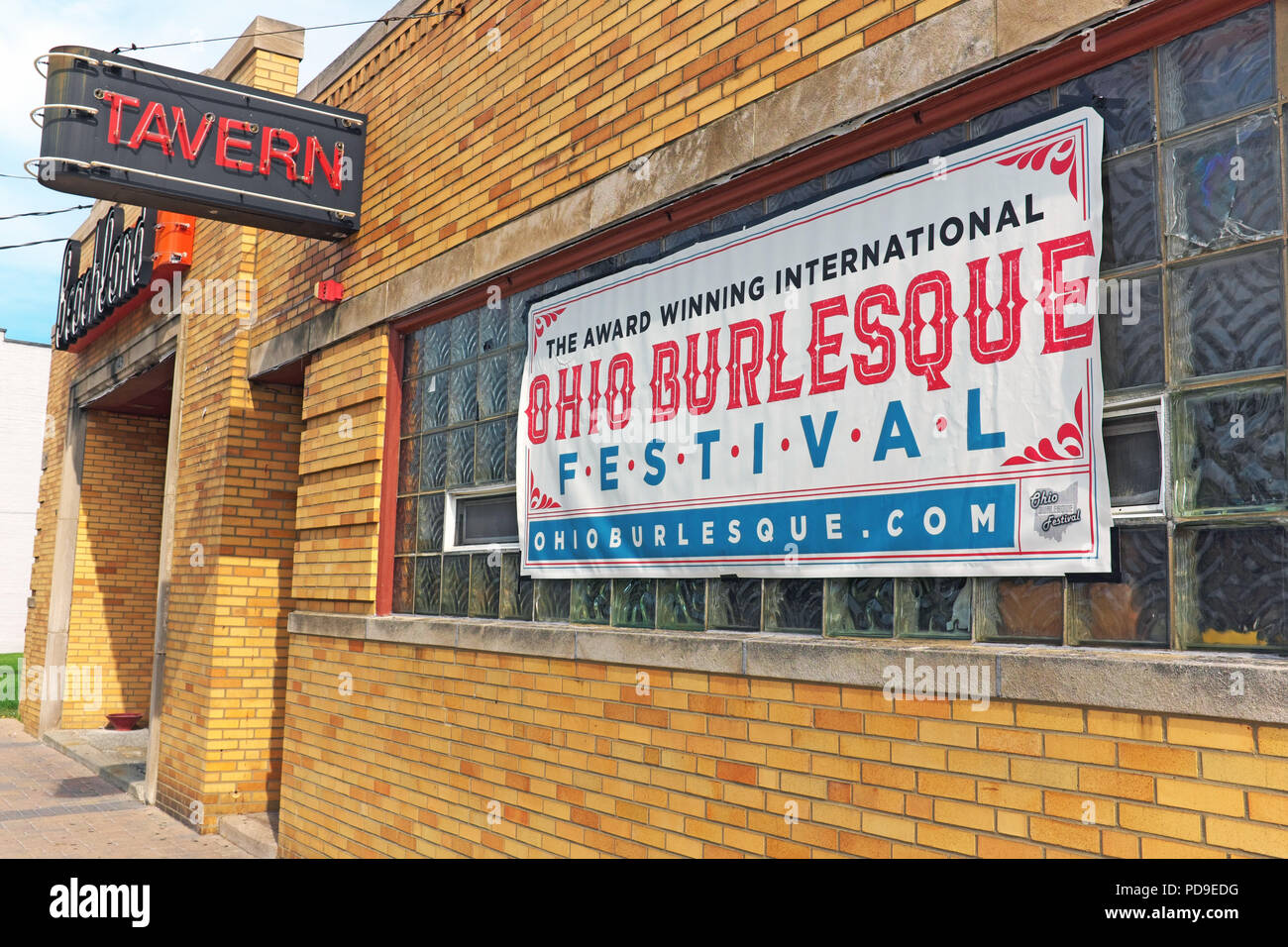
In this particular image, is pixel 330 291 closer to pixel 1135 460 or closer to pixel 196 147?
pixel 196 147

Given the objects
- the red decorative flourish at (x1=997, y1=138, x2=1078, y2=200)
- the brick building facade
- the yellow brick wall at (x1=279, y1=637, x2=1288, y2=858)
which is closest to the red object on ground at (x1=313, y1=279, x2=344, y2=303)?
the brick building facade

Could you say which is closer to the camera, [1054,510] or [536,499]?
[1054,510]

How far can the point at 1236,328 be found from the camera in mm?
2863

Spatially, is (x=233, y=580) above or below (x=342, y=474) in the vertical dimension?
below

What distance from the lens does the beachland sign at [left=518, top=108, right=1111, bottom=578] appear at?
126 inches

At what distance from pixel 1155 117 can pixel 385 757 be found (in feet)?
16.3

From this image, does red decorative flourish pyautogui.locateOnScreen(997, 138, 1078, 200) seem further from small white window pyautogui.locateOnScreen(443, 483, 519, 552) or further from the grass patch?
the grass patch

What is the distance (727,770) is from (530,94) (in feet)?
11.5

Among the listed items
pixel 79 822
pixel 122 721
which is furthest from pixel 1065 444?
pixel 122 721

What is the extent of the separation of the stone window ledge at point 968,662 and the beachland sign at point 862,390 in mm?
251

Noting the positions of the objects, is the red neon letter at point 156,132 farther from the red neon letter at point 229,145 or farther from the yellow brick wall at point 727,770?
the yellow brick wall at point 727,770

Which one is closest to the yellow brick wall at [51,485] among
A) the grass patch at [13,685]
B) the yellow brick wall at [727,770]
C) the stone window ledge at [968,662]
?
the grass patch at [13,685]

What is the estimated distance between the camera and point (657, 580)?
Answer: 466 centimetres

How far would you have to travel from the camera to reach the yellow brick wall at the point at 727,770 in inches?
111
